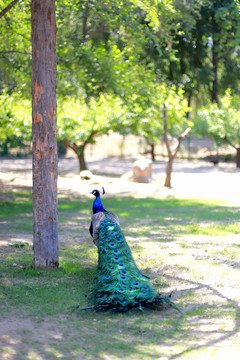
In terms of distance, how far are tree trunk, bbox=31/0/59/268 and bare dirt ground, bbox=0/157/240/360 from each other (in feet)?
6.01

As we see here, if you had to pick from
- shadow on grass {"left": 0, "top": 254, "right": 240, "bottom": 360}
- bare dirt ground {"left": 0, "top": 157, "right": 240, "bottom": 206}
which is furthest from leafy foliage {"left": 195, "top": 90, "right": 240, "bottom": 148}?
shadow on grass {"left": 0, "top": 254, "right": 240, "bottom": 360}

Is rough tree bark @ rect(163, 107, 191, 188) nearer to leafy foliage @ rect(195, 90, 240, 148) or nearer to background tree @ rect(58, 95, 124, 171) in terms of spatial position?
background tree @ rect(58, 95, 124, 171)

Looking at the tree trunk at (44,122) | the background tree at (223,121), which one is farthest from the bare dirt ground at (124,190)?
the tree trunk at (44,122)

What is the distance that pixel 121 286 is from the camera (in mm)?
5117

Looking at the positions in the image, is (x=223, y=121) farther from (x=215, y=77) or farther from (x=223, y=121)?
(x=215, y=77)

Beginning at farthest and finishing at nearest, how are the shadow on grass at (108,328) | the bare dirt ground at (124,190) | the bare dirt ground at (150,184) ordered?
the bare dirt ground at (150,184) → the bare dirt ground at (124,190) → the shadow on grass at (108,328)

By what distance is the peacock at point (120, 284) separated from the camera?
506 cm

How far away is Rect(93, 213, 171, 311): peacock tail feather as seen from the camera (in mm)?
5059

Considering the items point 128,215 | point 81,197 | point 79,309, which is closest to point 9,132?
point 81,197

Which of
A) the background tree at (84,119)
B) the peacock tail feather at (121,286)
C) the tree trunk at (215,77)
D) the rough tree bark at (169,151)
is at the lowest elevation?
the peacock tail feather at (121,286)

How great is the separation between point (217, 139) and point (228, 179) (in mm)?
4999

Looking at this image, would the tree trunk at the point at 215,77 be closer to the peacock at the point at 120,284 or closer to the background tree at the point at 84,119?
the background tree at the point at 84,119

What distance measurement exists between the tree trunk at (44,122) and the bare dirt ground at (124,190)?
183 centimetres

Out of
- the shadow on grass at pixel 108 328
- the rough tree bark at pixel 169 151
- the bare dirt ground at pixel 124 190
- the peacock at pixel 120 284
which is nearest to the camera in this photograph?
the shadow on grass at pixel 108 328
